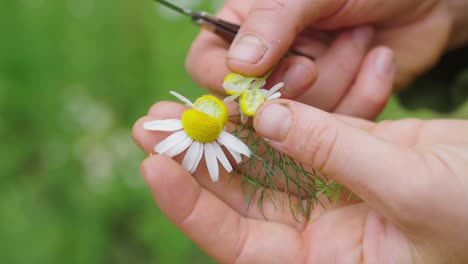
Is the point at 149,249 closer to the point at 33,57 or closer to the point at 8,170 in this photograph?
the point at 8,170

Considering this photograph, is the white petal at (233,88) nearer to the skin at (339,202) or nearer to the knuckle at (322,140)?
the skin at (339,202)

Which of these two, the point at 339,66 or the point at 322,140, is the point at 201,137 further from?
the point at 339,66

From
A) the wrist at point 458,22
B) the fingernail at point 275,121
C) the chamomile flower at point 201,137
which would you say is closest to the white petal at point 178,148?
the chamomile flower at point 201,137

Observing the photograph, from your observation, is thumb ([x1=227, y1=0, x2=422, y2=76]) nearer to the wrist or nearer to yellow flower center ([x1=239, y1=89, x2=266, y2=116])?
yellow flower center ([x1=239, y1=89, x2=266, y2=116])

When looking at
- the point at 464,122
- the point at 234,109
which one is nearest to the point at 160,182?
the point at 234,109

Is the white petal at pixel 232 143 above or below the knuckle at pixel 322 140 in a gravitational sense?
below

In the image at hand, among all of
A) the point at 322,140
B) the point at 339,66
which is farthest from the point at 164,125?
the point at 339,66

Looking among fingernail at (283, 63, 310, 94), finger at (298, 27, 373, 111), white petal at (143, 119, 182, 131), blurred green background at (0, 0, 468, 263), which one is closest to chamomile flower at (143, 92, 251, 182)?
white petal at (143, 119, 182, 131)
